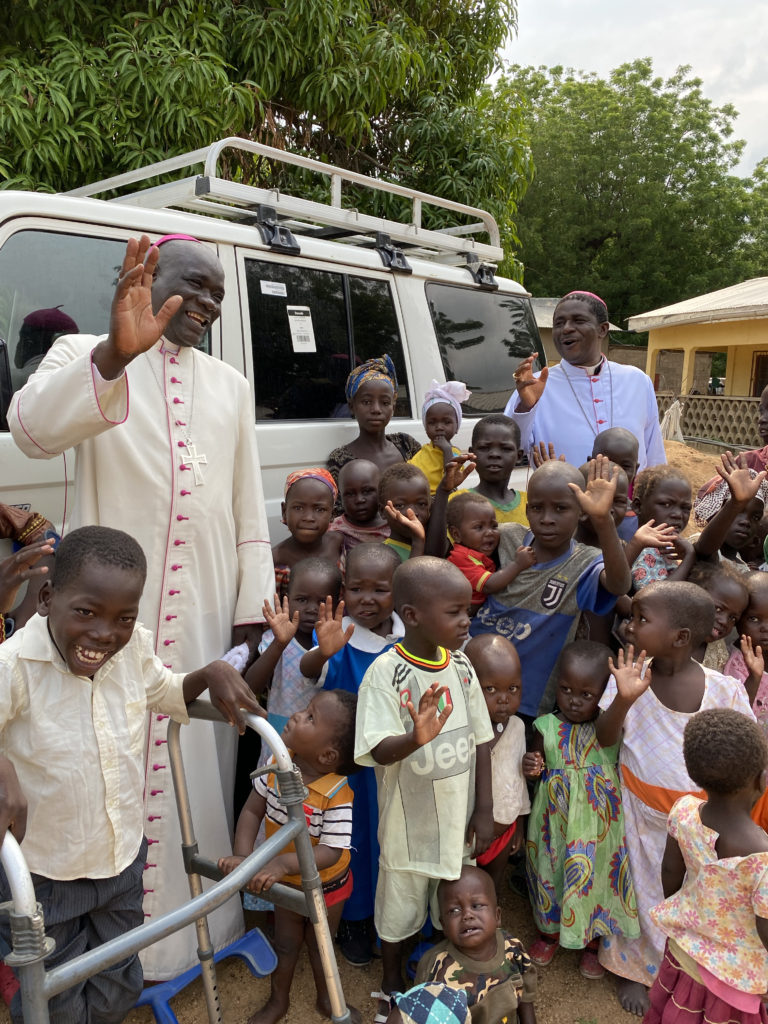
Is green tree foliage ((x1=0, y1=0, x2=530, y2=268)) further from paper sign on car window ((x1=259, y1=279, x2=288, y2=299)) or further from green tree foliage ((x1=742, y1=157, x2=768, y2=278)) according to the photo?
green tree foliage ((x1=742, y1=157, x2=768, y2=278))

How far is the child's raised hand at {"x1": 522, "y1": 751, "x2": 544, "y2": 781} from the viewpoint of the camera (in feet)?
9.25

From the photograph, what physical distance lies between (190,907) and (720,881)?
1293mm

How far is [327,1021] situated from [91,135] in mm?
6742

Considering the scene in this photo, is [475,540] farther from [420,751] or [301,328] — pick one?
[301,328]

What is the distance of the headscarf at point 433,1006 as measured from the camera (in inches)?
85.2

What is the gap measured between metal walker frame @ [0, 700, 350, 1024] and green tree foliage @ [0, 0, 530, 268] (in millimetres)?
6019

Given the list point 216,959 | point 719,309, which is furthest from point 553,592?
point 719,309

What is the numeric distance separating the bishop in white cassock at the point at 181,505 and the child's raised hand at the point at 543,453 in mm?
1497

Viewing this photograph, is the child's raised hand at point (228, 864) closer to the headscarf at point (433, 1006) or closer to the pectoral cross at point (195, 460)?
the headscarf at point (433, 1006)

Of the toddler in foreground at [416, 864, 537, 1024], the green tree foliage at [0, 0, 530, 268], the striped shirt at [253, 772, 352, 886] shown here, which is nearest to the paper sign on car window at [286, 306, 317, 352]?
the striped shirt at [253, 772, 352, 886]

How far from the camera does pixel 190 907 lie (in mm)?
1573

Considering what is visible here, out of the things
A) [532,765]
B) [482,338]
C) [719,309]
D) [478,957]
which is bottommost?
[478,957]

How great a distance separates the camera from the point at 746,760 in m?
2.02

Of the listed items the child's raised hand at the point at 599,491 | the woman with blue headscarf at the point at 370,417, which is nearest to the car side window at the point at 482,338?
the woman with blue headscarf at the point at 370,417
